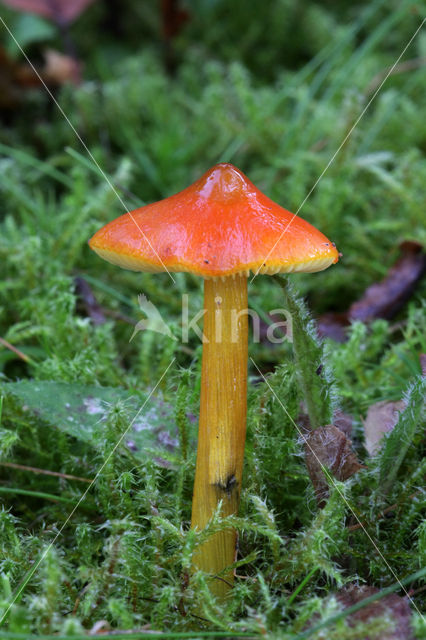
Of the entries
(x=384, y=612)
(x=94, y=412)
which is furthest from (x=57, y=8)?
(x=384, y=612)

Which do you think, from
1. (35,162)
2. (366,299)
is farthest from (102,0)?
(366,299)

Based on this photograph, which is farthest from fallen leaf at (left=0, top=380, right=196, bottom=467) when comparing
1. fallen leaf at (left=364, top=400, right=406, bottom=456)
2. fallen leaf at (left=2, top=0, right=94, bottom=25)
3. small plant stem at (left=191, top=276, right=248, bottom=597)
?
fallen leaf at (left=2, top=0, right=94, bottom=25)

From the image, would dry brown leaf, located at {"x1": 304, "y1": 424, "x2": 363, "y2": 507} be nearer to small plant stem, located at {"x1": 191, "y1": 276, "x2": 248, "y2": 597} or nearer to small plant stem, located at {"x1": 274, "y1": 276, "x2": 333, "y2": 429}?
small plant stem, located at {"x1": 274, "y1": 276, "x2": 333, "y2": 429}

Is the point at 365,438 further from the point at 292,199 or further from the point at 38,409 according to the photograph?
the point at 292,199

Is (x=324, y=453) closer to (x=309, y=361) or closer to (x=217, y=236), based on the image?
(x=309, y=361)

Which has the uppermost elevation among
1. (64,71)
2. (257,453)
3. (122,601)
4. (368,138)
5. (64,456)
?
(368,138)

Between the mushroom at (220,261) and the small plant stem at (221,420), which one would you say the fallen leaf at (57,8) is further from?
the small plant stem at (221,420)
